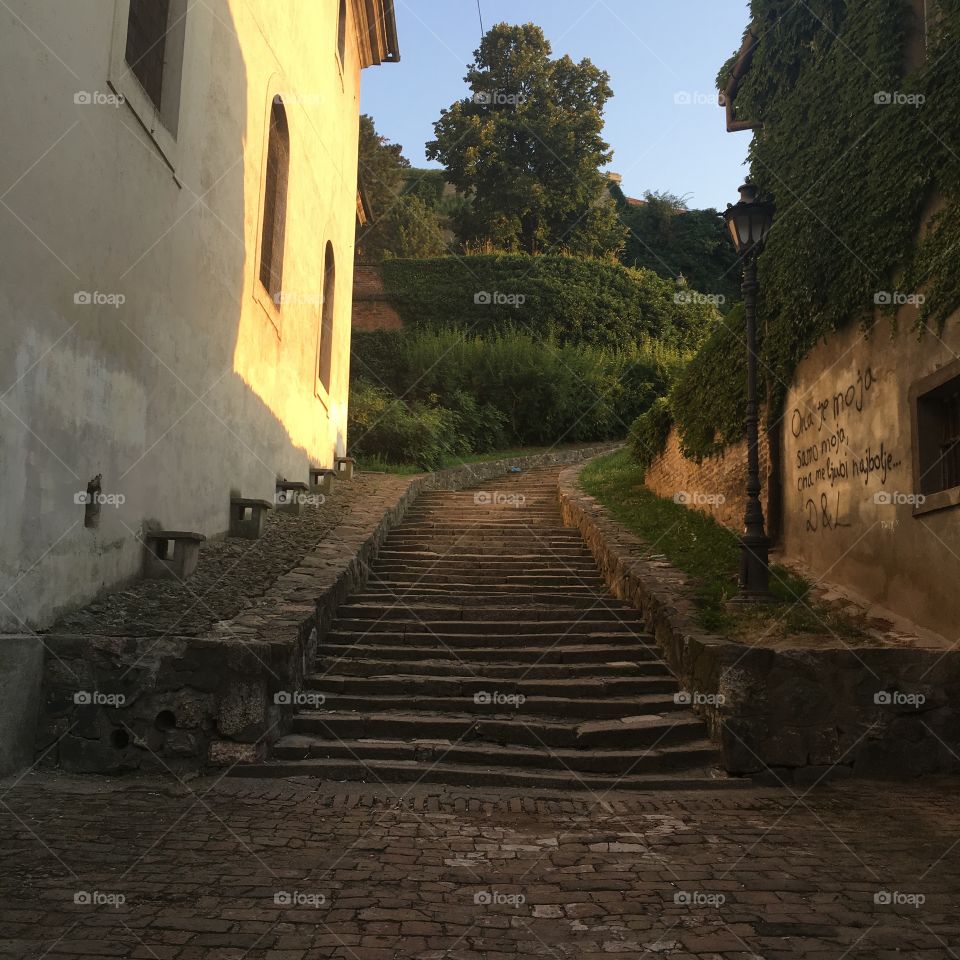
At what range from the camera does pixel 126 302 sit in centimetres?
704

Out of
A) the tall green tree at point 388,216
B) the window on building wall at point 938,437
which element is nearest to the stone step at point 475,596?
the window on building wall at point 938,437

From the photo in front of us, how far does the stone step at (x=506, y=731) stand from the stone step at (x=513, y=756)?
208mm

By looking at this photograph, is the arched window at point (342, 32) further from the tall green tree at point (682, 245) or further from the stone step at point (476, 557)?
the tall green tree at point (682, 245)

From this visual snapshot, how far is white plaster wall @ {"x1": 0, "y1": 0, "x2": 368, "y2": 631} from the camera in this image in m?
5.59

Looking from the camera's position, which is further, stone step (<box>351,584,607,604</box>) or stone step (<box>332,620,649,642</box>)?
stone step (<box>351,584,607,604</box>)

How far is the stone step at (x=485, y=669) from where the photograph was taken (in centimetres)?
763

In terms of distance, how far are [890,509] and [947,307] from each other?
1790 millimetres

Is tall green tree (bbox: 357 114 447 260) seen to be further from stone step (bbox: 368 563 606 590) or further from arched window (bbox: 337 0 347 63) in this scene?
stone step (bbox: 368 563 606 590)

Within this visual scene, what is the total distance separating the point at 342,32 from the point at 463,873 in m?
16.4

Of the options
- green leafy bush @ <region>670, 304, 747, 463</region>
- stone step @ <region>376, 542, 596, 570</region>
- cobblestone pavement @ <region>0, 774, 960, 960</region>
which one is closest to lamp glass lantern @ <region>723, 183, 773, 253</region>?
green leafy bush @ <region>670, 304, 747, 463</region>

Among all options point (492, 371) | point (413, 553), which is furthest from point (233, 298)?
point (492, 371)

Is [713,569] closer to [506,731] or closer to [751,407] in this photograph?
[751,407]

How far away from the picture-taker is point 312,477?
14297 mm

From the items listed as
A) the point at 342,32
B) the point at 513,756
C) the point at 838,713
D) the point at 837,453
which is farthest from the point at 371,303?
the point at 838,713
